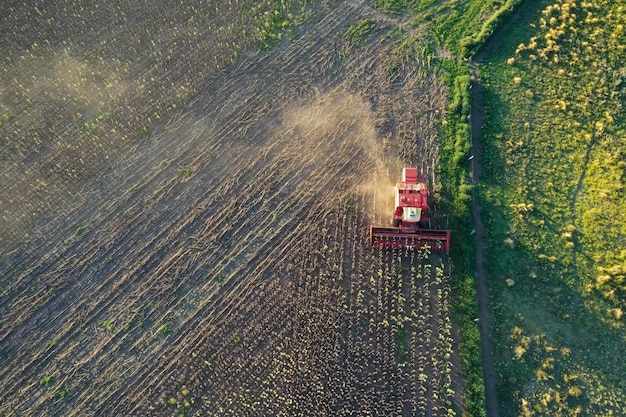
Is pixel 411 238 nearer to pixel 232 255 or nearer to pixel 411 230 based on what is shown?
pixel 411 230

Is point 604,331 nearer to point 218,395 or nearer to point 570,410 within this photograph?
point 570,410

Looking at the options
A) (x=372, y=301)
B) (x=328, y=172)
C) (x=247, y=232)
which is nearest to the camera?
(x=372, y=301)

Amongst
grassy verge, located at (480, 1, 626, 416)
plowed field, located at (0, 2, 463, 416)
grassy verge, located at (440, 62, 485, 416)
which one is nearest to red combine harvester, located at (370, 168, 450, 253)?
plowed field, located at (0, 2, 463, 416)

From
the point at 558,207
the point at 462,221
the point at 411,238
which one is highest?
the point at 558,207

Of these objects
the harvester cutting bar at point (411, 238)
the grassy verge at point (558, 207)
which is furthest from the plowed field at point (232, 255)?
the grassy verge at point (558, 207)

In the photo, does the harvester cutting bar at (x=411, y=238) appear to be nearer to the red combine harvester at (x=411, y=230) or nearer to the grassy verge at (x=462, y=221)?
the red combine harvester at (x=411, y=230)

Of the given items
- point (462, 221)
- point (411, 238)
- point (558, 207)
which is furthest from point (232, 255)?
point (558, 207)

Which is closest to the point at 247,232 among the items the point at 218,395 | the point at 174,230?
the point at 174,230

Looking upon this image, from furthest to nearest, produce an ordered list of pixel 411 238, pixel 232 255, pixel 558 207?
pixel 558 207 < pixel 232 255 < pixel 411 238
